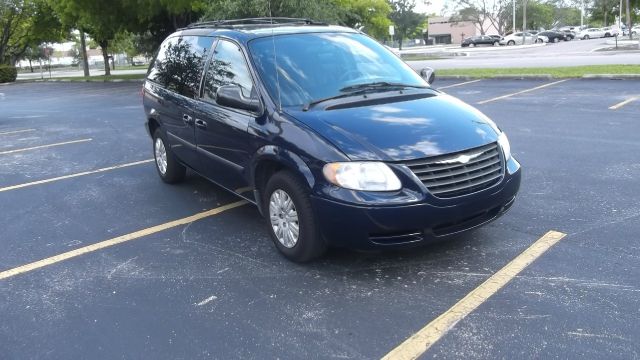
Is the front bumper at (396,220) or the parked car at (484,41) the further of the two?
the parked car at (484,41)

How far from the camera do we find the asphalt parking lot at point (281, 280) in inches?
129

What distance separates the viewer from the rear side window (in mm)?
5582

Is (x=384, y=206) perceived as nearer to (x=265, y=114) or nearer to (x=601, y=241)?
(x=265, y=114)

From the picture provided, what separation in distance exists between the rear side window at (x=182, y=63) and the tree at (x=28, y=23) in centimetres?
3822

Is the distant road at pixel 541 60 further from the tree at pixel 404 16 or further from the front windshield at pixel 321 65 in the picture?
the tree at pixel 404 16


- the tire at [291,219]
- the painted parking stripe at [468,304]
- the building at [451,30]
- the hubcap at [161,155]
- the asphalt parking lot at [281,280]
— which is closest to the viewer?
the painted parking stripe at [468,304]

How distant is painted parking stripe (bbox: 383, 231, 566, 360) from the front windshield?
1.73 m

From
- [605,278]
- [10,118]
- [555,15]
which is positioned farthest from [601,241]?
[555,15]

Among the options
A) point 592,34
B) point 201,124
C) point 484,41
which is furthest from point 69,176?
point 592,34

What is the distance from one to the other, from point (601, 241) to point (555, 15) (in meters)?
106

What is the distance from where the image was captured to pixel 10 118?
15.4 metres

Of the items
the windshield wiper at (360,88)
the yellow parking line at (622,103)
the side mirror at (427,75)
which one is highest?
the side mirror at (427,75)

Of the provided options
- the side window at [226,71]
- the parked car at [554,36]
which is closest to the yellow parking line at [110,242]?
the side window at [226,71]

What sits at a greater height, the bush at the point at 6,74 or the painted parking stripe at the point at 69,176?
the bush at the point at 6,74
